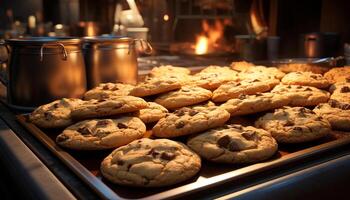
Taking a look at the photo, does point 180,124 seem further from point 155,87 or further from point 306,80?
point 306,80

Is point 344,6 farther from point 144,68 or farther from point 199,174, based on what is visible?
point 199,174

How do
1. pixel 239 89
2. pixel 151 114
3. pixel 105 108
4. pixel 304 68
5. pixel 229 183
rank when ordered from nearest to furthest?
pixel 229 183
pixel 105 108
pixel 151 114
pixel 239 89
pixel 304 68

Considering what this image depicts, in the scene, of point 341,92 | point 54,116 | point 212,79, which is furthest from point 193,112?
point 341,92

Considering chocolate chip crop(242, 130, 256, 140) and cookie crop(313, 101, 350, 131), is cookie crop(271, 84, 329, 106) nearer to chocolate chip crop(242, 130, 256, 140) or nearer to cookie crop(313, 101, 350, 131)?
cookie crop(313, 101, 350, 131)

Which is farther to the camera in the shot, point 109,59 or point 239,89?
point 109,59

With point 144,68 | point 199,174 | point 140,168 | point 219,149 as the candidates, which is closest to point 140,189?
point 140,168

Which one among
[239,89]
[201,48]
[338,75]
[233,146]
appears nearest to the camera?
[233,146]
